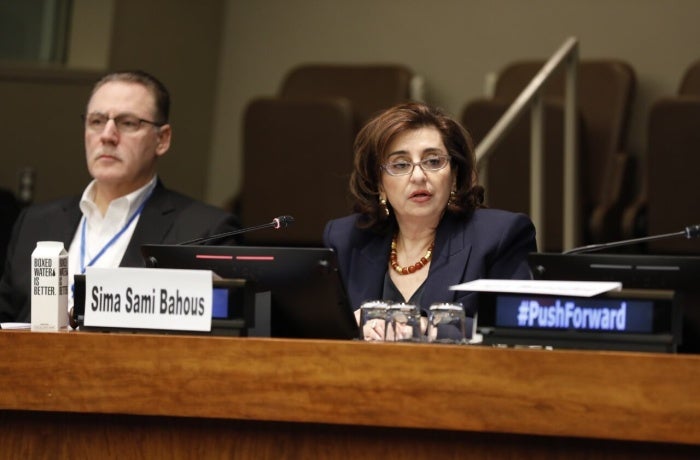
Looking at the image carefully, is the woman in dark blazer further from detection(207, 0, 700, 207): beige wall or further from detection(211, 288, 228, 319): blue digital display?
detection(207, 0, 700, 207): beige wall

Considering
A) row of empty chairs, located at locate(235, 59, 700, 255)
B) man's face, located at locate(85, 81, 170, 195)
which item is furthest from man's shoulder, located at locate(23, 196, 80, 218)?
row of empty chairs, located at locate(235, 59, 700, 255)

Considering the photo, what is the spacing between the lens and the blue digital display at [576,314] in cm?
191

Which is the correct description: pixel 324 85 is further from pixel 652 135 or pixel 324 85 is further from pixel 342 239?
pixel 342 239

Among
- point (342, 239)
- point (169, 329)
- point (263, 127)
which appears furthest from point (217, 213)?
point (263, 127)

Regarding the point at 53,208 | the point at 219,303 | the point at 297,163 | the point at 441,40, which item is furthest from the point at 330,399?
the point at 441,40

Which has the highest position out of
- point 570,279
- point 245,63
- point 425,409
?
point 245,63

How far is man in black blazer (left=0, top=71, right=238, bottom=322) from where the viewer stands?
3.23 m

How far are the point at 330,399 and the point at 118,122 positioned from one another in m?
1.63

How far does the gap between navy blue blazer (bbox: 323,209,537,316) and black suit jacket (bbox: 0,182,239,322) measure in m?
0.52

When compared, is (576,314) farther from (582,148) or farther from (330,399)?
(582,148)

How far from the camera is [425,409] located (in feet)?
6.05

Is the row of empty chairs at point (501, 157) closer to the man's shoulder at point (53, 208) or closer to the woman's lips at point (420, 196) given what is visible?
the man's shoulder at point (53, 208)

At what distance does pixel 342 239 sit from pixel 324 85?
9.61 feet

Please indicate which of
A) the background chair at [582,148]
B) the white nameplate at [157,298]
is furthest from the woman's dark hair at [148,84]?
the background chair at [582,148]
